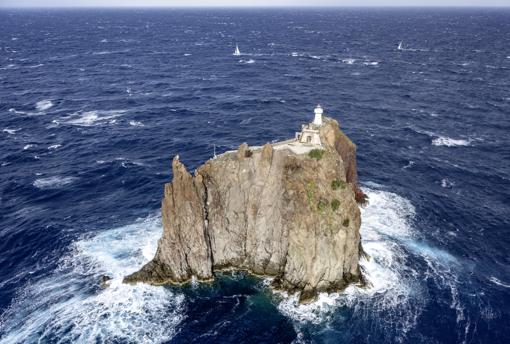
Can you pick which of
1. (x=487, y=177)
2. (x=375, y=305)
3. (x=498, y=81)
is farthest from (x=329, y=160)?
(x=498, y=81)

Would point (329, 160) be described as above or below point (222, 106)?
above

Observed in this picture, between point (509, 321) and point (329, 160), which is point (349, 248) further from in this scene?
point (509, 321)

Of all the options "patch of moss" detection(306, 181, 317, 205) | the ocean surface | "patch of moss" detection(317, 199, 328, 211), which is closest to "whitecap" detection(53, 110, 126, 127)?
the ocean surface

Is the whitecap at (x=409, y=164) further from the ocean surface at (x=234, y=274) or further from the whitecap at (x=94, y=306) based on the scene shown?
the whitecap at (x=94, y=306)

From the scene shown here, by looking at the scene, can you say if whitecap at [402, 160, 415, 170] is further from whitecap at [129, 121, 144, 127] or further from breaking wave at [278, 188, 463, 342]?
whitecap at [129, 121, 144, 127]

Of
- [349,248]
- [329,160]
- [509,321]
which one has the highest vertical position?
[329,160]
